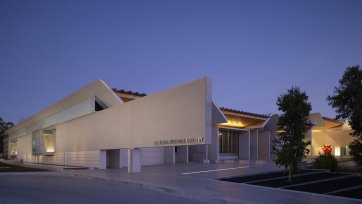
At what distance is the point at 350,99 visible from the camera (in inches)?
638

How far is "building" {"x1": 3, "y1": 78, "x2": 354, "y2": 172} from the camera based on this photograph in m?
20.4

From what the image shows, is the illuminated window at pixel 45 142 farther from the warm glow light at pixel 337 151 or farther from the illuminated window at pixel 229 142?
the warm glow light at pixel 337 151

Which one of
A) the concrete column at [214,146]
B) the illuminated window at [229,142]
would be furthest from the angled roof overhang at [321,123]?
the concrete column at [214,146]

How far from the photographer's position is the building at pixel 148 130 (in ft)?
66.9

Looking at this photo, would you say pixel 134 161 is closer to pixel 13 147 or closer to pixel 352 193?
pixel 352 193

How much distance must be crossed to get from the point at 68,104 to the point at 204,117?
2628 cm

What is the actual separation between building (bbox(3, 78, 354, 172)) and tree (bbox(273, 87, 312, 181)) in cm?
367

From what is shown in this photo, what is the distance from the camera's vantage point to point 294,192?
14.7 m

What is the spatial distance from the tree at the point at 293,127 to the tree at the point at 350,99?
1553 millimetres

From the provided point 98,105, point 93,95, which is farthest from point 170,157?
point 93,95

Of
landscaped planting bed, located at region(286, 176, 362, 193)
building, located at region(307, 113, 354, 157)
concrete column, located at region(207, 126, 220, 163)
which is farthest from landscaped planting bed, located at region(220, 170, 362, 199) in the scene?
building, located at region(307, 113, 354, 157)

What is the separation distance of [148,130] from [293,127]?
941cm

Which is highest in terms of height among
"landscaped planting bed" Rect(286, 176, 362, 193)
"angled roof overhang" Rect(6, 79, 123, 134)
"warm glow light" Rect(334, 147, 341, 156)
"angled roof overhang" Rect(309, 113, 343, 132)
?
"angled roof overhang" Rect(6, 79, 123, 134)

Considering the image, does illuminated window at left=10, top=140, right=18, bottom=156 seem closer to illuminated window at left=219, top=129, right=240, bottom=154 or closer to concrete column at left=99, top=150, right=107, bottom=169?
illuminated window at left=219, top=129, right=240, bottom=154
